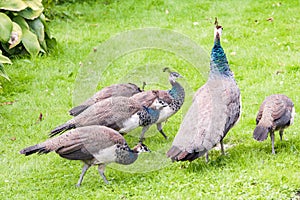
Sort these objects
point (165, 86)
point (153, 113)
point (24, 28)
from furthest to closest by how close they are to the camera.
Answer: point (24, 28)
point (165, 86)
point (153, 113)

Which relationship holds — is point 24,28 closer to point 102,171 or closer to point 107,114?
point 107,114

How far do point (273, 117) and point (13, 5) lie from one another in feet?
16.6

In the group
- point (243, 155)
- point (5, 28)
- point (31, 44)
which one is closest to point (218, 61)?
point (243, 155)

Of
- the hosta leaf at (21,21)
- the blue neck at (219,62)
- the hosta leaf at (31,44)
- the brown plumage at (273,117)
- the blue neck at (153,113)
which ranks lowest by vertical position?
the hosta leaf at (31,44)

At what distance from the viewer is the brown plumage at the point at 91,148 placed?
5949 millimetres

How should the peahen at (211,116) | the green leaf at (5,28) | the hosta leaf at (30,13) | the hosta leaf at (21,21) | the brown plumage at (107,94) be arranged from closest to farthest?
the peahen at (211,116) < the brown plumage at (107,94) < the green leaf at (5,28) < the hosta leaf at (21,21) < the hosta leaf at (30,13)

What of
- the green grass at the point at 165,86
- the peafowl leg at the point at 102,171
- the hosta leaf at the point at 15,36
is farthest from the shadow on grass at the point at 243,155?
the hosta leaf at the point at 15,36

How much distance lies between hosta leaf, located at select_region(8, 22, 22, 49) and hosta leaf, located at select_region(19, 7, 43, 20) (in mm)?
438

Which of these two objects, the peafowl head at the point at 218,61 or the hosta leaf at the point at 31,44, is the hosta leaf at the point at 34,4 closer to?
the hosta leaf at the point at 31,44

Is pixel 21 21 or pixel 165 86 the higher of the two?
pixel 21 21

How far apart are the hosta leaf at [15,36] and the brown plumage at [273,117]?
453cm

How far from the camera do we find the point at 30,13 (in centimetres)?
1012

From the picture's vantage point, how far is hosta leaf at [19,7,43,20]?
396 inches

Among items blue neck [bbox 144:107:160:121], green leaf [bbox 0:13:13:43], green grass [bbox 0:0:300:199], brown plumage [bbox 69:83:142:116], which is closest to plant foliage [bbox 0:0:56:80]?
green leaf [bbox 0:13:13:43]
